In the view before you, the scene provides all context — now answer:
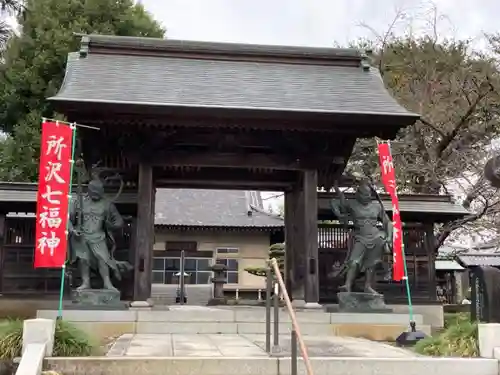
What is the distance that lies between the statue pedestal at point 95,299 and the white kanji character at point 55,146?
A: 2.24m

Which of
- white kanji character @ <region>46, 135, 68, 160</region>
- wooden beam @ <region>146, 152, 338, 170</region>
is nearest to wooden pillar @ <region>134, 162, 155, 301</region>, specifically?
wooden beam @ <region>146, 152, 338, 170</region>

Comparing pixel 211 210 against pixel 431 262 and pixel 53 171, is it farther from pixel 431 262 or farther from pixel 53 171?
pixel 53 171

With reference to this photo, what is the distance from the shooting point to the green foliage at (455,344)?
20.5 ft

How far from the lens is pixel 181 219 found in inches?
845

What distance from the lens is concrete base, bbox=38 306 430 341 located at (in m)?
8.80

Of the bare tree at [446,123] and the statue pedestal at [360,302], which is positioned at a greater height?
the bare tree at [446,123]

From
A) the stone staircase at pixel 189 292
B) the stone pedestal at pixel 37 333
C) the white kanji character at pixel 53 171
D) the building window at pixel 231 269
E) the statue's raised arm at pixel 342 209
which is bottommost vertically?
the stone staircase at pixel 189 292

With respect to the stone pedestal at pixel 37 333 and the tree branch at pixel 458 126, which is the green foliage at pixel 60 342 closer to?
the stone pedestal at pixel 37 333

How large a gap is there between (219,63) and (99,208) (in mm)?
4043

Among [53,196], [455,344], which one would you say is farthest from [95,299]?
[455,344]

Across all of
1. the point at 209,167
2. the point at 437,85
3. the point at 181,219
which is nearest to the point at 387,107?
the point at 209,167

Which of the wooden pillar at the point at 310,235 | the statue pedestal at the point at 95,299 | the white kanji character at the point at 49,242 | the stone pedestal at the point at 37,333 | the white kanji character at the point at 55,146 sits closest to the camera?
the stone pedestal at the point at 37,333

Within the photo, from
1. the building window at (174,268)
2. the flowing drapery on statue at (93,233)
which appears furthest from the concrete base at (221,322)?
the building window at (174,268)

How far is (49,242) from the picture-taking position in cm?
833
